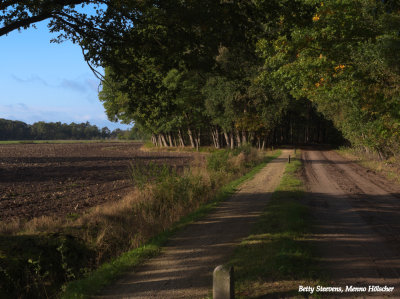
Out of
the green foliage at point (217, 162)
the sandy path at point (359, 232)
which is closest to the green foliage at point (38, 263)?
the sandy path at point (359, 232)

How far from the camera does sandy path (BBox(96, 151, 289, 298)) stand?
218 inches

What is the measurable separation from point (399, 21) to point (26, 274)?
1602 centimetres

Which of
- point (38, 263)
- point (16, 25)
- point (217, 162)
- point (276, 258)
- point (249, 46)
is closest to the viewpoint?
point (276, 258)

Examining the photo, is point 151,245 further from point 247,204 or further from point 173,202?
point 247,204

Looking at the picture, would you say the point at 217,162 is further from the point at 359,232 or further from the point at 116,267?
the point at 116,267

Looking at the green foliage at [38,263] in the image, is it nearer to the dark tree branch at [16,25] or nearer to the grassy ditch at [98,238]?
the grassy ditch at [98,238]

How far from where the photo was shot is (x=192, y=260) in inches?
270

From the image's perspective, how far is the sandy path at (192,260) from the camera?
218 inches

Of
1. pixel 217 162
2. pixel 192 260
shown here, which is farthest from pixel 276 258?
pixel 217 162

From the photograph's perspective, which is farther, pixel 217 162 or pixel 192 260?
pixel 217 162

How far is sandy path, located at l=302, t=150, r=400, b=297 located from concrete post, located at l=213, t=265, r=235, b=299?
8.37 feet

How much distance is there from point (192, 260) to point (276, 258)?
1898mm

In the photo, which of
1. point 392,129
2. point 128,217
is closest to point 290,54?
point 392,129

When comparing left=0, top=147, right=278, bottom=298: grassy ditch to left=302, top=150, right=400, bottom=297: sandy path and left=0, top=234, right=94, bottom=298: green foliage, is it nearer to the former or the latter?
left=0, top=234, right=94, bottom=298: green foliage
